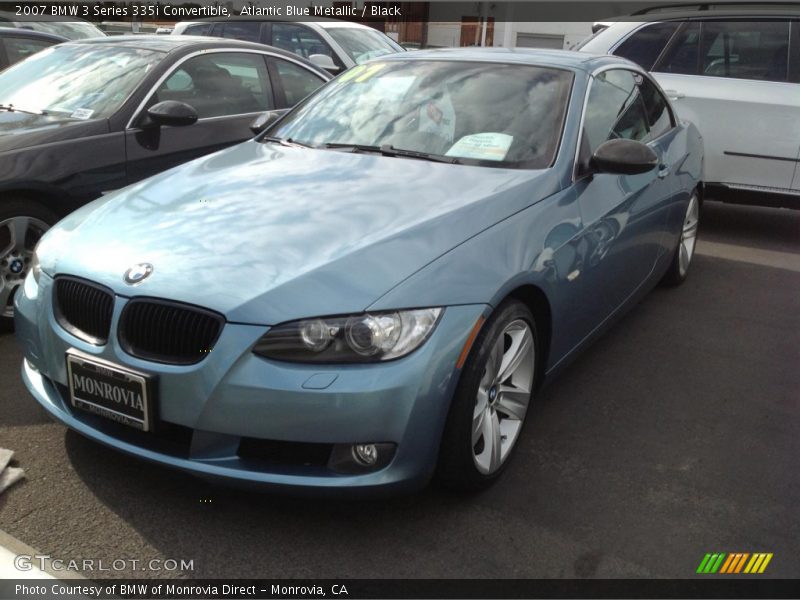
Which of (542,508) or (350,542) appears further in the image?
(542,508)

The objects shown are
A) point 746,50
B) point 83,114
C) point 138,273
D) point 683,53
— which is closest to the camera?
point 138,273

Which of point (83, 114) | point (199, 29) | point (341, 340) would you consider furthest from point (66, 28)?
point (341, 340)

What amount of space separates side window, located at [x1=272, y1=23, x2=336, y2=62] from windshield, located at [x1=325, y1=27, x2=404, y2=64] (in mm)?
201

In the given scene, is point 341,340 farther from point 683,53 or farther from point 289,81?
point 683,53

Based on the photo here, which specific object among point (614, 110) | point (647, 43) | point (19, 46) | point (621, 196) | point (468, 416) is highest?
point (647, 43)

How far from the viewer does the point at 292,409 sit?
96.5 inches

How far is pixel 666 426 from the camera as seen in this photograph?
11.9 feet

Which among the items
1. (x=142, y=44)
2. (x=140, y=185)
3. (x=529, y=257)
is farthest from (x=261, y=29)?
(x=529, y=257)

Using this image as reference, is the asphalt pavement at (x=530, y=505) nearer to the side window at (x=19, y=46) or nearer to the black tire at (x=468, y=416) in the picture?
the black tire at (x=468, y=416)

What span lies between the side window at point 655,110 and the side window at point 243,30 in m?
6.38

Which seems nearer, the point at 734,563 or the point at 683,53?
the point at 734,563

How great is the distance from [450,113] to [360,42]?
7.04 m

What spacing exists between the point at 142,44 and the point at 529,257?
3547mm

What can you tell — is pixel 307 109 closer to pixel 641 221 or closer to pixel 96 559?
pixel 641 221
